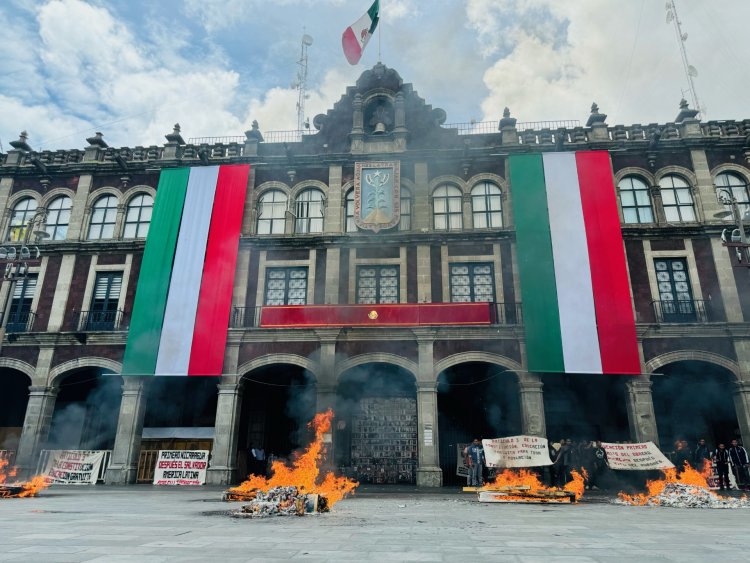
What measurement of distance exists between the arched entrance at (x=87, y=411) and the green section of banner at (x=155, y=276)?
11.0 feet

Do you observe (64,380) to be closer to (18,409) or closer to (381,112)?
(18,409)

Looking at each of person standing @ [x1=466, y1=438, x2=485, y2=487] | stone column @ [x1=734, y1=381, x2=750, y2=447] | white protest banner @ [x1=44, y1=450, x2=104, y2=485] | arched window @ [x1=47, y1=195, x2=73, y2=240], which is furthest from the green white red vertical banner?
stone column @ [x1=734, y1=381, x2=750, y2=447]

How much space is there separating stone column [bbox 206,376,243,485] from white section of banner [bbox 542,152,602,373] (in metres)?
12.5

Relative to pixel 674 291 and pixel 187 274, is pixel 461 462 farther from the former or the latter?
pixel 187 274

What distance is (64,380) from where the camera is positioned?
21328mm

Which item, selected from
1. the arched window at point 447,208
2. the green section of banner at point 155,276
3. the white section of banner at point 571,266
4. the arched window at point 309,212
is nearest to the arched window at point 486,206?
the arched window at point 447,208

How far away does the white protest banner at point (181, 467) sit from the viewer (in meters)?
18.0

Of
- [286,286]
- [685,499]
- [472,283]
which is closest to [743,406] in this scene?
[685,499]

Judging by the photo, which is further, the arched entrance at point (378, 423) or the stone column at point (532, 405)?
the arched entrance at point (378, 423)

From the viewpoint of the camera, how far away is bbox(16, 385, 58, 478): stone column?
1889 cm

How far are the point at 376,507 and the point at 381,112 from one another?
1778cm

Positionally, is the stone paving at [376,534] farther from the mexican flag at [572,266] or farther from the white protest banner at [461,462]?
the white protest banner at [461,462]

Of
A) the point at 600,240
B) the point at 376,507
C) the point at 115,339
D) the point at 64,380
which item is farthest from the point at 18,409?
the point at 600,240

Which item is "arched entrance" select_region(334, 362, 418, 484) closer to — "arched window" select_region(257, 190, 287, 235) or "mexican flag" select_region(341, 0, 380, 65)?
"arched window" select_region(257, 190, 287, 235)
